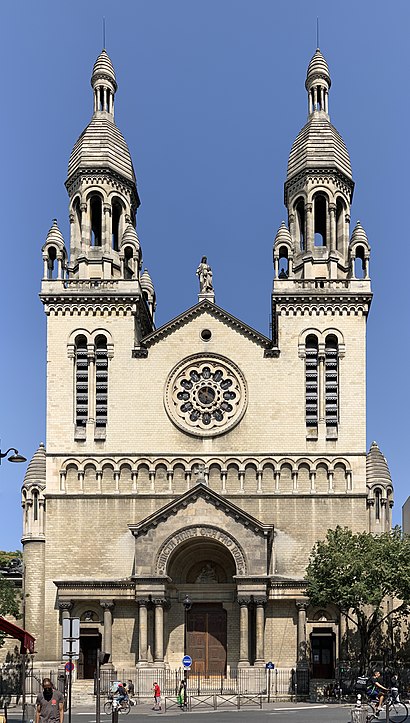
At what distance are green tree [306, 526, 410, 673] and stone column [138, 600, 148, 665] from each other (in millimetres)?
7764

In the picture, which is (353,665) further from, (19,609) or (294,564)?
(19,609)

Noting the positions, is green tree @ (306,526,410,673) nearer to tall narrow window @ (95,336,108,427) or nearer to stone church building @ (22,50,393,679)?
stone church building @ (22,50,393,679)

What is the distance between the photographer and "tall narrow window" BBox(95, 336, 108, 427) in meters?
59.7

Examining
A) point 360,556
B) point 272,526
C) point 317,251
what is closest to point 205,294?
point 317,251

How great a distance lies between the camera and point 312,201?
6222cm

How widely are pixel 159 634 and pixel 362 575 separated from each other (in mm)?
10150

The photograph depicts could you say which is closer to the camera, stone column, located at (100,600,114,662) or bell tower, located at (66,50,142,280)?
stone column, located at (100,600,114,662)

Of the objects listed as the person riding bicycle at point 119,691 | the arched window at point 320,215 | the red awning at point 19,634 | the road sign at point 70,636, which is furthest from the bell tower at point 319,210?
the road sign at point 70,636

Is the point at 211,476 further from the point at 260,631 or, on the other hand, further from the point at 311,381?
the point at 260,631

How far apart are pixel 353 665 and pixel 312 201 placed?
2391 centimetres

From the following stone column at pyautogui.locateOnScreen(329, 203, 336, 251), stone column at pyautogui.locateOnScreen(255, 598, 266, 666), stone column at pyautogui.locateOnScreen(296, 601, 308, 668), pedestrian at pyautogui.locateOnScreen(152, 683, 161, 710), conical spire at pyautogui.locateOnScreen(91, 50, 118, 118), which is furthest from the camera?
conical spire at pyautogui.locateOnScreen(91, 50, 118, 118)

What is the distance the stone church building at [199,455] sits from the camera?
55.7 meters

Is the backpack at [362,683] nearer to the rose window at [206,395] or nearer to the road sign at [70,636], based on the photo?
the rose window at [206,395]

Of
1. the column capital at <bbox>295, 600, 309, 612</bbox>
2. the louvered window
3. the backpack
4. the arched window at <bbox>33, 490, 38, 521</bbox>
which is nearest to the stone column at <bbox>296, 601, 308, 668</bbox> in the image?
the column capital at <bbox>295, 600, 309, 612</bbox>
